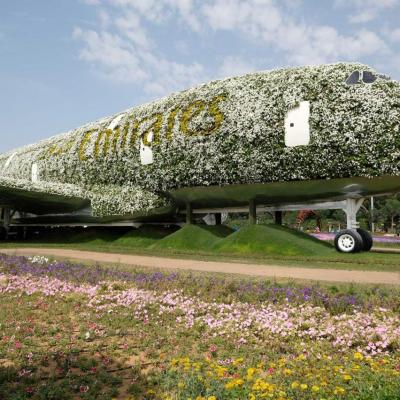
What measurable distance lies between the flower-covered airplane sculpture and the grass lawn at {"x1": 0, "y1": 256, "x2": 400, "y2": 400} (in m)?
8.77

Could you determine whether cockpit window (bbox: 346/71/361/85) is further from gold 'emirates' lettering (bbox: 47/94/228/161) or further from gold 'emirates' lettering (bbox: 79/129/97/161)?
gold 'emirates' lettering (bbox: 79/129/97/161)

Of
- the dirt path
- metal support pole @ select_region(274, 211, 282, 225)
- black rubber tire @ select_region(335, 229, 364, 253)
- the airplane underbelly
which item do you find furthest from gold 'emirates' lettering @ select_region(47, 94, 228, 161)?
the dirt path

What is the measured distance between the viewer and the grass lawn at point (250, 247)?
15.6 m

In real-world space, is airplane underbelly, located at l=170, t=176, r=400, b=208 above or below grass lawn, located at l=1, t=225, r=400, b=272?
above

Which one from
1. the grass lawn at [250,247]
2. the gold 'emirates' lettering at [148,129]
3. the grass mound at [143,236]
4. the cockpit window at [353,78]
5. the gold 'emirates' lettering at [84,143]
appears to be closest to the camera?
the grass lawn at [250,247]

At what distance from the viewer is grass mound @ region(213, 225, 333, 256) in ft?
60.1

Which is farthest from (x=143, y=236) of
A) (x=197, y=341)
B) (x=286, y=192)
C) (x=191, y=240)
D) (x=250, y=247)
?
(x=197, y=341)

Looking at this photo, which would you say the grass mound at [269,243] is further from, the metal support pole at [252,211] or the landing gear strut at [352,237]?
the metal support pole at [252,211]

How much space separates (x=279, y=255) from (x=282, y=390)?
1367cm

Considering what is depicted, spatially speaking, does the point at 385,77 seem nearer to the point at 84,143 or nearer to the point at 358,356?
the point at 358,356

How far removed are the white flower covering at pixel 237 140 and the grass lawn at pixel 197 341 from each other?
28.6 feet

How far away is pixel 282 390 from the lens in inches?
173

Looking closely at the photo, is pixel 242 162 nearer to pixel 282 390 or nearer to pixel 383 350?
pixel 383 350

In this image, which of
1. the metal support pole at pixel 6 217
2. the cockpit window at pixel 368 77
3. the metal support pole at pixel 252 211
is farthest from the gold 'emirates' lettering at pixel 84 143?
the cockpit window at pixel 368 77
